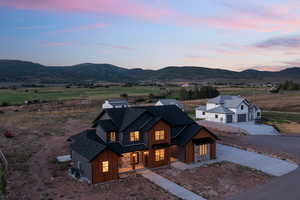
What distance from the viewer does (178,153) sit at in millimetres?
22438

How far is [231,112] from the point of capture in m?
43.8

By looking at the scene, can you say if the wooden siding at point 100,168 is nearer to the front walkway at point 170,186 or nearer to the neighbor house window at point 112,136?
the front walkway at point 170,186

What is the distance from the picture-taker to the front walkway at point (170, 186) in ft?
49.3

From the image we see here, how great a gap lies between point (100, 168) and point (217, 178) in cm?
909

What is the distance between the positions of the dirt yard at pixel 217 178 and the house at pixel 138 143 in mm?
1706

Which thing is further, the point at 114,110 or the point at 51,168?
the point at 114,110

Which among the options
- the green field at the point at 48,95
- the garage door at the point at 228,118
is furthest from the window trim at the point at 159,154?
the green field at the point at 48,95

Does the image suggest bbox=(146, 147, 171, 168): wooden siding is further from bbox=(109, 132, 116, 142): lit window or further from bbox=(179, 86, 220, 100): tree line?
bbox=(179, 86, 220, 100): tree line

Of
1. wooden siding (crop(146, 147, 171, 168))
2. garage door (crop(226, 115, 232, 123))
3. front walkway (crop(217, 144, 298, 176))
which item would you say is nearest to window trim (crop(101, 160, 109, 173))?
wooden siding (crop(146, 147, 171, 168))

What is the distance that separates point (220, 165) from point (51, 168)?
14946mm

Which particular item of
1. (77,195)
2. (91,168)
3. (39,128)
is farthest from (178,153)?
(39,128)

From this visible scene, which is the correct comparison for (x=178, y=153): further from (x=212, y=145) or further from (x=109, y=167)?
(x=109, y=167)

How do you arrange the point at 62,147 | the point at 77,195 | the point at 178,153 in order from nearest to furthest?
the point at 77,195 < the point at 178,153 < the point at 62,147

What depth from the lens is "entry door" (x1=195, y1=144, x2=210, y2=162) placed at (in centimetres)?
2192
